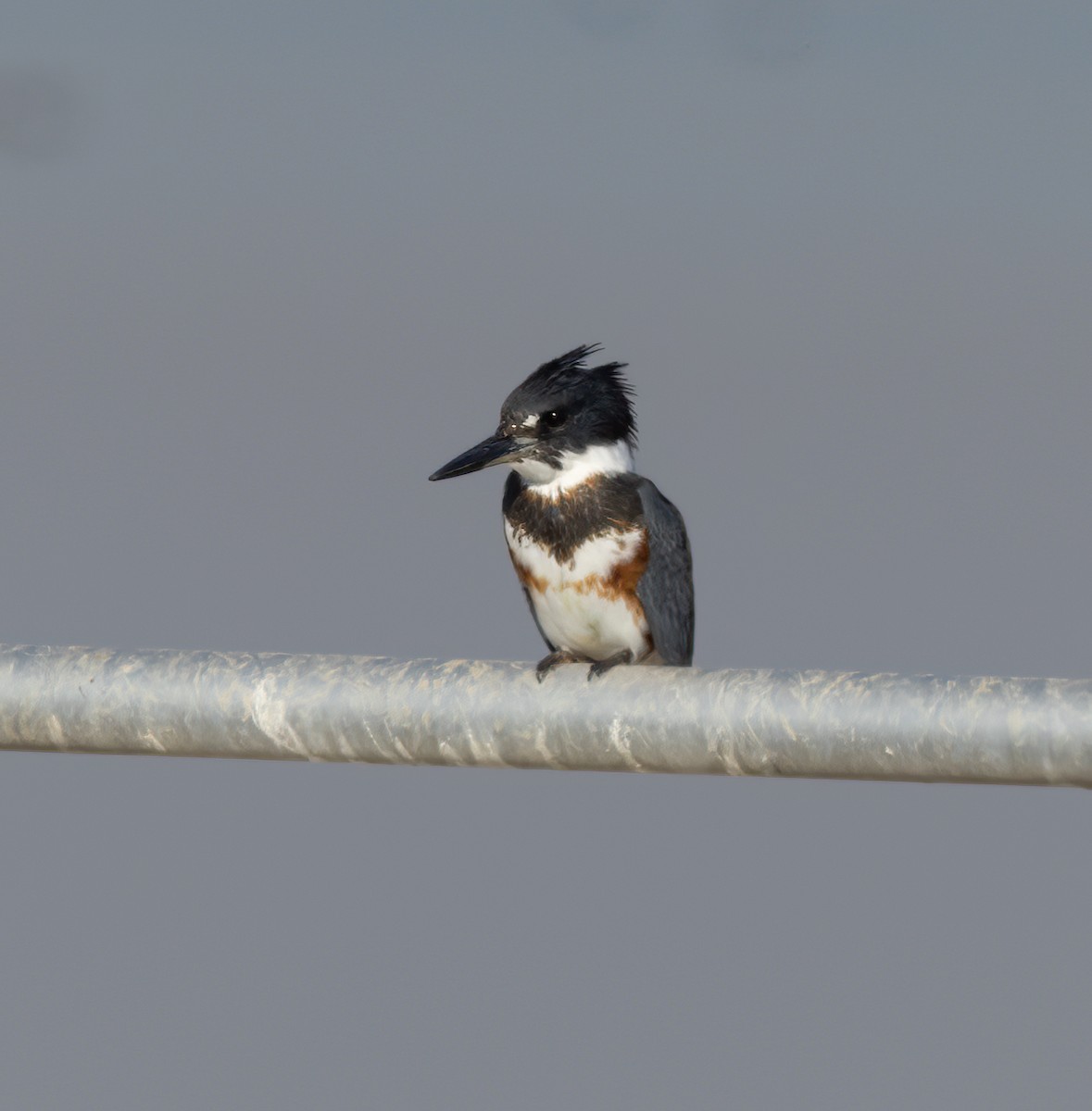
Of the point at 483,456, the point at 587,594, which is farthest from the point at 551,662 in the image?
the point at 483,456

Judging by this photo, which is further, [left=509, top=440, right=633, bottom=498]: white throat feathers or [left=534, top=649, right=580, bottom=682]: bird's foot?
[left=509, top=440, right=633, bottom=498]: white throat feathers

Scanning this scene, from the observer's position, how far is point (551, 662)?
2.54 metres

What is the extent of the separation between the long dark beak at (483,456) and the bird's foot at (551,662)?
1.08 ft

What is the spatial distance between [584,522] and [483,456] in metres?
0.20

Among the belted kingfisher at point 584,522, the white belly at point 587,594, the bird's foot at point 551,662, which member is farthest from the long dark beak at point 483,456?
the bird's foot at point 551,662

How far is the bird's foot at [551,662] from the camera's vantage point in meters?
1.47

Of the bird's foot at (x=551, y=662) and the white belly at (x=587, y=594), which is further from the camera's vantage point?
the white belly at (x=587, y=594)

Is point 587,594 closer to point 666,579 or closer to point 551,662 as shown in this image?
point 666,579

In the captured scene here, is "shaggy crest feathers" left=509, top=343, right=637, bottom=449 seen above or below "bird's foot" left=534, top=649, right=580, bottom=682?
above

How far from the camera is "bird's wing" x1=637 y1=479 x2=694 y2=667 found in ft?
9.35

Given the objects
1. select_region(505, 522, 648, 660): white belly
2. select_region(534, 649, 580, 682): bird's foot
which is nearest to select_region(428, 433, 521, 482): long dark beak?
select_region(505, 522, 648, 660): white belly

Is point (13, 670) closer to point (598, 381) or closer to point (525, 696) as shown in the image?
point (525, 696)

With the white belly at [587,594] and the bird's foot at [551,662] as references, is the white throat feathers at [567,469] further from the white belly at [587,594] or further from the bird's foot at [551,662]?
the bird's foot at [551,662]

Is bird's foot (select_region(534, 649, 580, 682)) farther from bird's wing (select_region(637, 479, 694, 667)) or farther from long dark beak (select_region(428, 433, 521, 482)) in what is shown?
long dark beak (select_region(428, 433, 521, 482))
